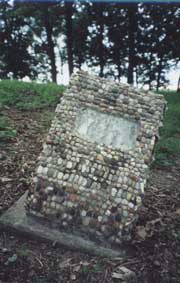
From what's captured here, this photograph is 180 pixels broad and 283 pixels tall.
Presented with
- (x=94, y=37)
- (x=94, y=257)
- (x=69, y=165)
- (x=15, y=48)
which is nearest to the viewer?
(x=94, y=257)

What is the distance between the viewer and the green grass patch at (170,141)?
20.9ft

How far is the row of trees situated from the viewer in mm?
16094

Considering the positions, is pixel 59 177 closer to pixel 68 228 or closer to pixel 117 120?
pixel 68 228

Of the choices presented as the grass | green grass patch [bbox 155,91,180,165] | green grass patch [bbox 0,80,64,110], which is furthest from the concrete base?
green grass patch [bbox 0,80,64,110]

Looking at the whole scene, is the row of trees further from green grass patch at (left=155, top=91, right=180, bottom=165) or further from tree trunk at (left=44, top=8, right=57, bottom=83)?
green grass patch at (left=155, top=91, right=180, bottom=165)

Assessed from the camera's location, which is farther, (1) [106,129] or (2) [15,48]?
(2) [15,48]

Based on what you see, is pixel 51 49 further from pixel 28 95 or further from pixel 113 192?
pixel 113 192

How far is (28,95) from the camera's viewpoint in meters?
8.84

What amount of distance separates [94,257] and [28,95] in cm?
606

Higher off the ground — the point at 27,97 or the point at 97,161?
the point at 27,97

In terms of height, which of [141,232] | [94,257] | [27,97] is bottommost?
[94,257]

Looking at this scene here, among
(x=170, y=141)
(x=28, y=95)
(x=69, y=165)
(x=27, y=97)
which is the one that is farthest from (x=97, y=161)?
(x=28, y=95)

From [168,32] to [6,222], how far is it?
16.1 metres

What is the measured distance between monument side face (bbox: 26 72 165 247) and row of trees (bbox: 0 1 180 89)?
11.0 metres
